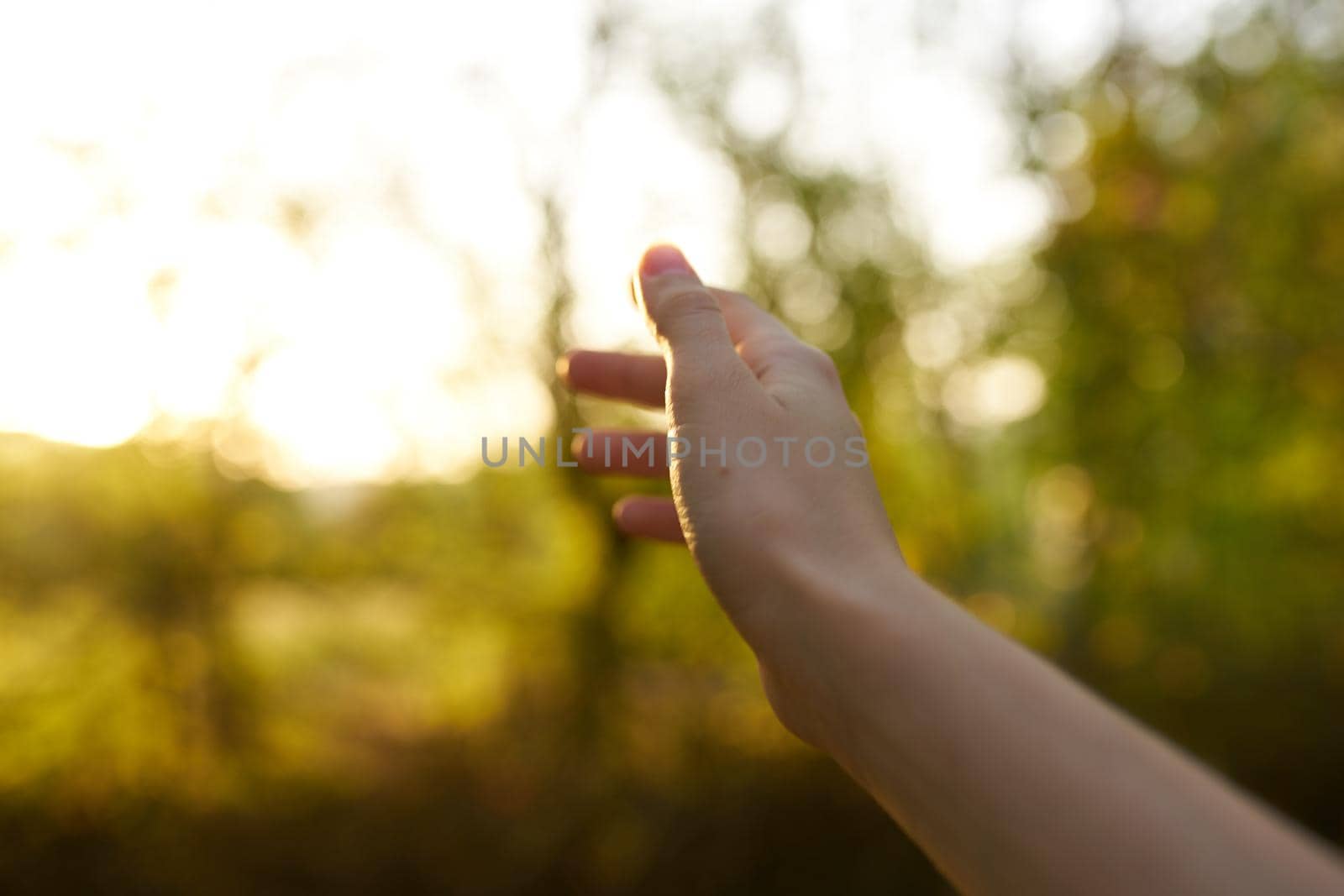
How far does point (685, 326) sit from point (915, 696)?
1.78 feet

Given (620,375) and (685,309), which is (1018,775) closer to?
(685,309)

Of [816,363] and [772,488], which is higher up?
[816,363]

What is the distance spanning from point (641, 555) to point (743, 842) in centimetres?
146

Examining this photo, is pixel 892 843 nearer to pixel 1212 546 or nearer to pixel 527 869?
pixel 527 869

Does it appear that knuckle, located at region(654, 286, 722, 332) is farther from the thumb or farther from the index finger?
the index finger

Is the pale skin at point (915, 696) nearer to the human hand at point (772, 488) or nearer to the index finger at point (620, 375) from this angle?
the human hand at point (772, 488)

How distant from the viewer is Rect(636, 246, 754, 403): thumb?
1.00 metres

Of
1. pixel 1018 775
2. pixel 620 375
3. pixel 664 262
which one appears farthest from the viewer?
pixel 620 375

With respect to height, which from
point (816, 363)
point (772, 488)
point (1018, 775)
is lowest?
point (1018, 775)

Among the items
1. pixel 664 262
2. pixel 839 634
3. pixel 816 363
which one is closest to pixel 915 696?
pixel 839 634

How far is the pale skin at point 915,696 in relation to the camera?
2.21 ft

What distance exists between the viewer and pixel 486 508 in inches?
166

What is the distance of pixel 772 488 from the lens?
3.05ft

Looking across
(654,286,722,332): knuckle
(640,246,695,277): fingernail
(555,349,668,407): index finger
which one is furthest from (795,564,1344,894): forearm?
(555,349,668,407): index finger
